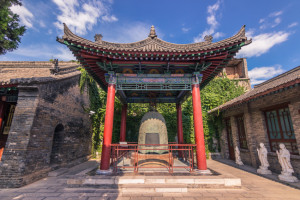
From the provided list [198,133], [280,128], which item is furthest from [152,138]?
[280,128]

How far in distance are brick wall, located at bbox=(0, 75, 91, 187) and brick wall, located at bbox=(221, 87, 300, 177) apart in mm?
10690

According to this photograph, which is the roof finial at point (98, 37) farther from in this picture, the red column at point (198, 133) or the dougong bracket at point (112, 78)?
the red column at point (198, 133)

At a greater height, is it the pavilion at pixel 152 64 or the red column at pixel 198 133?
the pavilion at pixel 152 64

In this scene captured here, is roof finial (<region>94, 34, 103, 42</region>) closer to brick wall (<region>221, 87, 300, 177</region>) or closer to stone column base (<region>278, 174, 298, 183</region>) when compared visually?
brick wall (<region>221, 87, 300, 177</region>)

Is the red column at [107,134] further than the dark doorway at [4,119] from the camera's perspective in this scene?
No

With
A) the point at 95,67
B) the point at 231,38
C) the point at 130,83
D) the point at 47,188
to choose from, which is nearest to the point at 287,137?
the point at 231,38

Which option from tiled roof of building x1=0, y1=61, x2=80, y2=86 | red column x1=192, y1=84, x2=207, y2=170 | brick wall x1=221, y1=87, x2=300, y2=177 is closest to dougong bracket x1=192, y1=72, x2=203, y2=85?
red column x1=192, y1=84, x2=207, y2=170

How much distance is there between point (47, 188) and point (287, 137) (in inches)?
404

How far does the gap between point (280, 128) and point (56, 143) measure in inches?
463

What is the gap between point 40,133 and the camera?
6.31m

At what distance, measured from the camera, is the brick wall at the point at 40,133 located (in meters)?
5.41

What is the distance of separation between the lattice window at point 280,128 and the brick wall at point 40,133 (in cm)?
1117

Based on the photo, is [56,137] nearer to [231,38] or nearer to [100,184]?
[100,184]

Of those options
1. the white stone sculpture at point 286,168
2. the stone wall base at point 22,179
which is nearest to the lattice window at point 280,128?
the white stone sculpture at point 286,168
